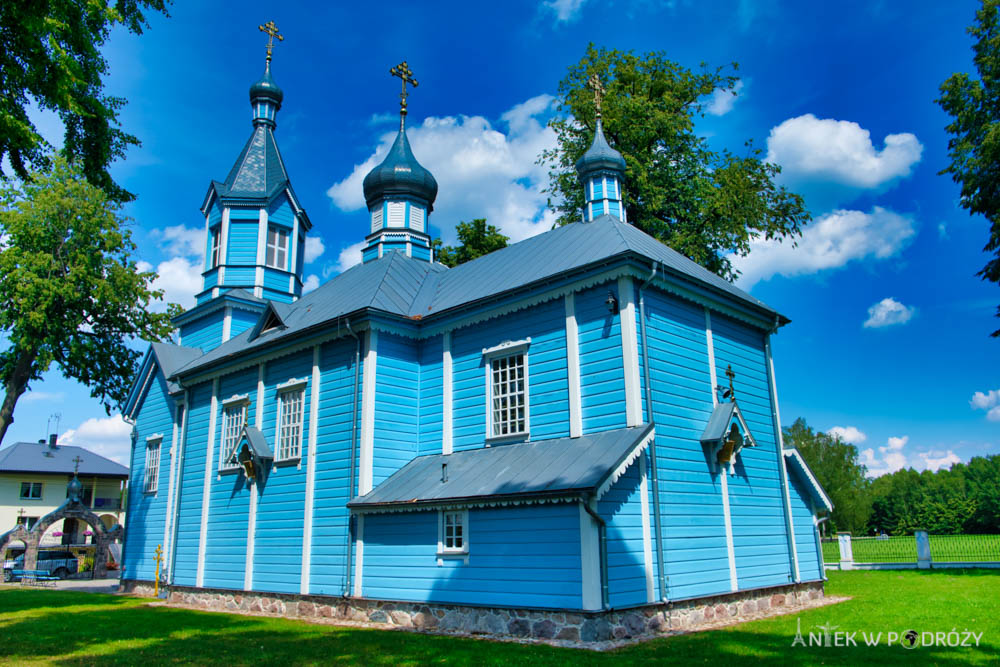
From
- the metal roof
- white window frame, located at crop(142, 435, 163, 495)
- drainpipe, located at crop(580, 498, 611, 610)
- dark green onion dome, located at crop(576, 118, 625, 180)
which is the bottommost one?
drainpipe, located at crop(580, 498, 611, 610)

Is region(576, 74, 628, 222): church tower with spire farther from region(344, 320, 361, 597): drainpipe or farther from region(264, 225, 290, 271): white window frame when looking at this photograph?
region(264, 225, 290, 271): white window frame

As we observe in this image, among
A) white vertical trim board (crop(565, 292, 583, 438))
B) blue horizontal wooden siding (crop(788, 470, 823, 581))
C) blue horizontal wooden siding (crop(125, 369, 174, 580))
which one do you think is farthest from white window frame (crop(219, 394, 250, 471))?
blue horizontal wooden siding (crop(788, 470, 823, 581))

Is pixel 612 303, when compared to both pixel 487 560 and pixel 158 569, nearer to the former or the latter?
pixel 487 560

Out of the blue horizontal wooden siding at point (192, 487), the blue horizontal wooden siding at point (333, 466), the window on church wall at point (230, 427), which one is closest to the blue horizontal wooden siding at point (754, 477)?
the blue horizontal wooden siding at point (333, 466)

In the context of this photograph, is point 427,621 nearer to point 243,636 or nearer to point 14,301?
point 243,636

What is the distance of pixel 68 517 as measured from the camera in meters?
30.4

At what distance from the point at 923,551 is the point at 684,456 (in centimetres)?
1557

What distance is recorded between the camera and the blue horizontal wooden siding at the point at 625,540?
10.9 meters

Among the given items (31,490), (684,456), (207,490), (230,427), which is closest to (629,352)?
(684,456)

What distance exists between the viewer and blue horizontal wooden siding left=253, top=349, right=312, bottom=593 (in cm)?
1566

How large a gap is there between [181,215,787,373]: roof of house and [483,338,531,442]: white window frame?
1076 mm

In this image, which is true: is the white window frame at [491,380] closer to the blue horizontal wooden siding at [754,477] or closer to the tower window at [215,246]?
→ the blue horizontal wooden siding at [754,477]

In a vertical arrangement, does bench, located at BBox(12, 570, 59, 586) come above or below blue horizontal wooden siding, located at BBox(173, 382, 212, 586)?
below

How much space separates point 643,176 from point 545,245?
8.62 metres
